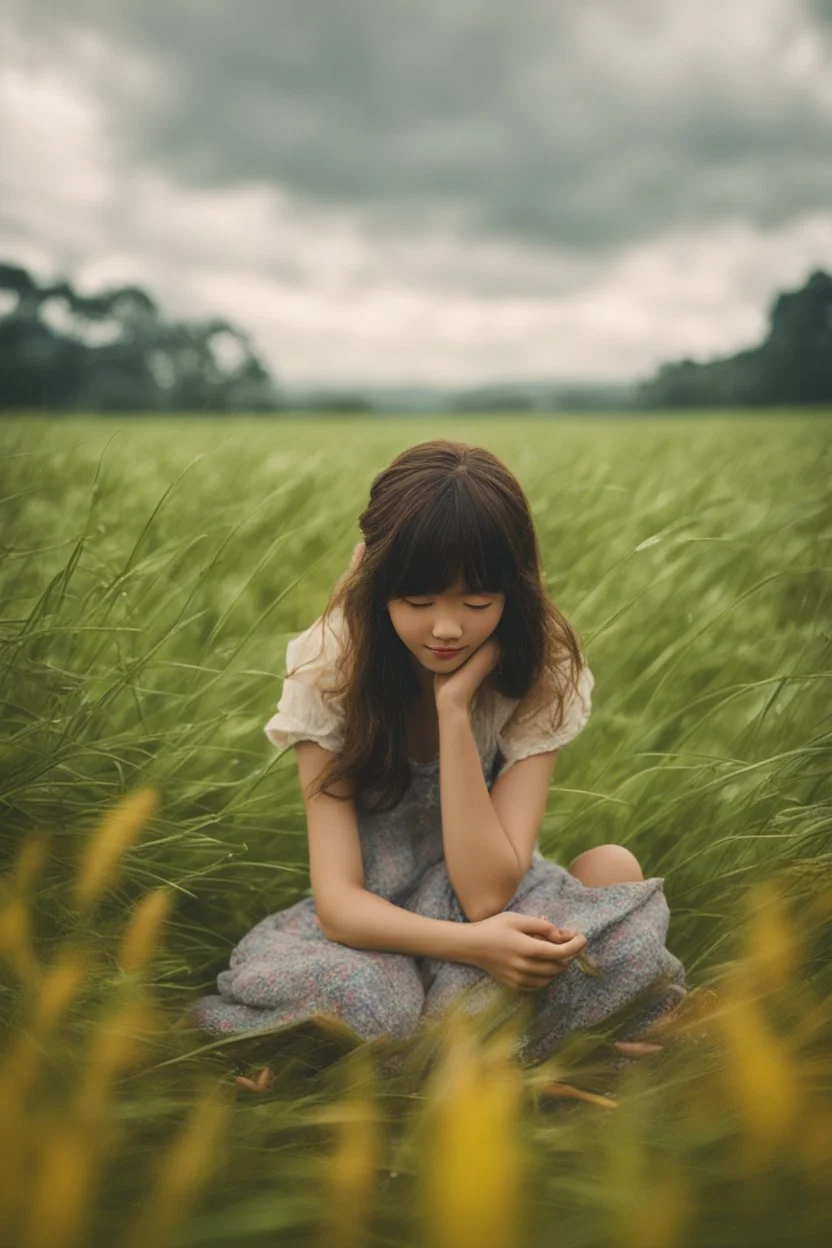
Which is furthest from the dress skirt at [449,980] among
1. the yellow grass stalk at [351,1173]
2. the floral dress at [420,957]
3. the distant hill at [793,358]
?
the distant hill at [793,358]

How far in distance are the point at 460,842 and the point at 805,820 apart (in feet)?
1.52

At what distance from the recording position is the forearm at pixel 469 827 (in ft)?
4.33

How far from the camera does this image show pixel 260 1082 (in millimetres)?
1135

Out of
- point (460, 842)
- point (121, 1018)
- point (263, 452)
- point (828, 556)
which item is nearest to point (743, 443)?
point (263, 452)

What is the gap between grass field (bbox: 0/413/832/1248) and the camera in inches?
30.4

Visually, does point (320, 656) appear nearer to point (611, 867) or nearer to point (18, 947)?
point (611, 867)

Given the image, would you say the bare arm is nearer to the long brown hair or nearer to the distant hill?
the long brown hair

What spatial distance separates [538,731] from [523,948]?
13.0 inches

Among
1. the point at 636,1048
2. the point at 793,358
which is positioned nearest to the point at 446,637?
the point at 636,1048

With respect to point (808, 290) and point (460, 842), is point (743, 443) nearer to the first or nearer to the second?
point (808, 290)

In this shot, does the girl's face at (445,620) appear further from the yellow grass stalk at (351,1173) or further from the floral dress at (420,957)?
the yellow grass stalk at (351,1173)

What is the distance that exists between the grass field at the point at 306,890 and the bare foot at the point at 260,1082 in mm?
14

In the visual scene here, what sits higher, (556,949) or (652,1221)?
(652,1221)

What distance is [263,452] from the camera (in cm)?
413
